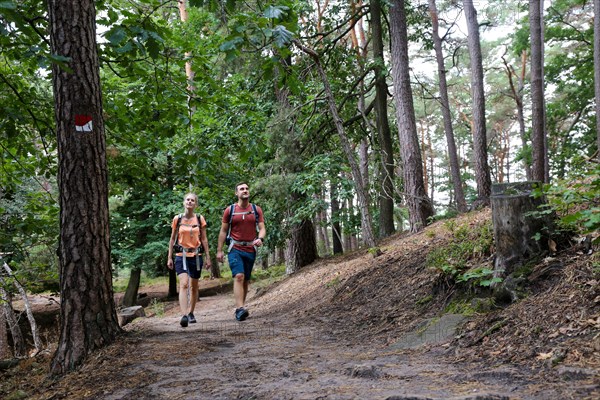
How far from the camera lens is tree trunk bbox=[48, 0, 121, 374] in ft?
15.6

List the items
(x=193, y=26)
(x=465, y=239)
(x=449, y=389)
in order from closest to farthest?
(x=449, y=389) < (x=465, y=239) < (x=193, y=26)

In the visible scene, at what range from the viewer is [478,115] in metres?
14.8

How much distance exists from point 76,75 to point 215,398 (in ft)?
11.7

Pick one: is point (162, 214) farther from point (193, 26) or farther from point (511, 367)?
point (511, 367)

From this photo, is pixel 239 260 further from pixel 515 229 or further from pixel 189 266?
pixel 515 229

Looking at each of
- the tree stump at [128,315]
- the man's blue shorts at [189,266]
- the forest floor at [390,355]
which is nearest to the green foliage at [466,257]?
the forest floor at [390,355]

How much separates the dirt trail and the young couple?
5.66 feet

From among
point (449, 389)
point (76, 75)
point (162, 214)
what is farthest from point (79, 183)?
point (162, 214)

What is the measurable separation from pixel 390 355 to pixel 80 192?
11.2ft

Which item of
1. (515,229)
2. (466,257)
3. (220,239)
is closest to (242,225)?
(220,239)

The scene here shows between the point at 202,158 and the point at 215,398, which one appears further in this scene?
the point at 202,158

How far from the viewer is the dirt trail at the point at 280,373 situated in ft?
9.66

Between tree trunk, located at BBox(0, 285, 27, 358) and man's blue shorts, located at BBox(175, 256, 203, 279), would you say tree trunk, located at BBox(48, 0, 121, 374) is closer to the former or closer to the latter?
man's blue shorts, located at BBox(175, 256, 203, 279)

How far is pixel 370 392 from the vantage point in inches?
117
